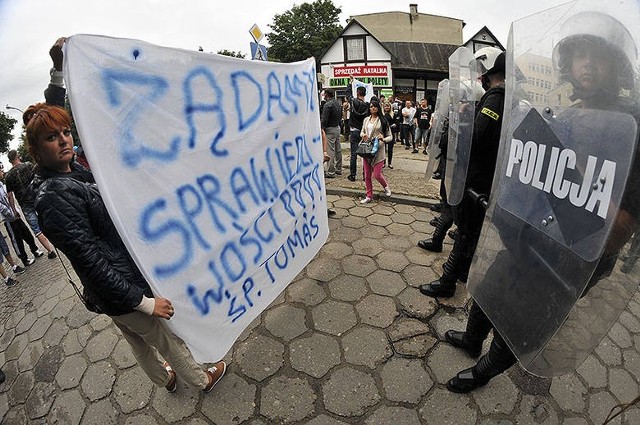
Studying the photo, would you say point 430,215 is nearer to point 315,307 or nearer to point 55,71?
point 315,307

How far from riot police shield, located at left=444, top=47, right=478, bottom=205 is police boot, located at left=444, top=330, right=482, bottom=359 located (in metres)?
0.87

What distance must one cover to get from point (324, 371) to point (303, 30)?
42288 mm

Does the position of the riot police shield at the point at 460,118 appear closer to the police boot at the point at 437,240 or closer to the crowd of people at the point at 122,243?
the crowd of people at the point at 122,243

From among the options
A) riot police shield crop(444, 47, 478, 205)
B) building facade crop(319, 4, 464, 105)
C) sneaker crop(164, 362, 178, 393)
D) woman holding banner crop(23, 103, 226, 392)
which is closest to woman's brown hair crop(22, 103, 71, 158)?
woman holding banner crop(23, 103, 226, 392)

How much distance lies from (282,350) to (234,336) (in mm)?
462

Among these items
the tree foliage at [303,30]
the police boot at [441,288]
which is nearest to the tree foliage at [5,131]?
the tree foliage at [303,30]

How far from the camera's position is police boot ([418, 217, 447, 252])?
3.04 meters

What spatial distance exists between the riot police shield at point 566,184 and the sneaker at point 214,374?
1.58 meters

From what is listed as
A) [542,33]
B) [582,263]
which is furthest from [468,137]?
[582,263]

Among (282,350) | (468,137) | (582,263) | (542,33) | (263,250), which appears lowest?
(282,350)

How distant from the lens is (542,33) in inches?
39.9

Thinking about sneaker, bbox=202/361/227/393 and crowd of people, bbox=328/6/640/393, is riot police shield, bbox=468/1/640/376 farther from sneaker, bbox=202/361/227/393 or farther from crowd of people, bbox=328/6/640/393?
sneaker, bbox=202/361/227/393

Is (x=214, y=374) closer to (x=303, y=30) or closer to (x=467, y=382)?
(x=467, y=382)

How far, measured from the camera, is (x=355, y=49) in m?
21.6
